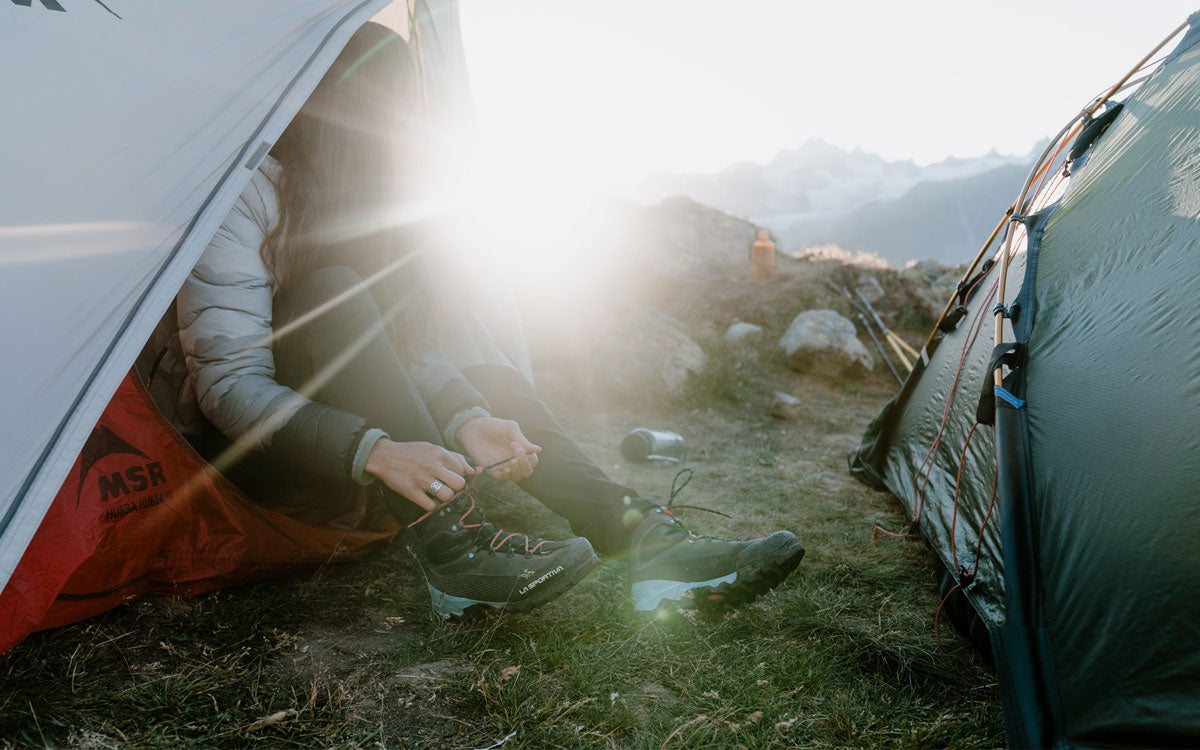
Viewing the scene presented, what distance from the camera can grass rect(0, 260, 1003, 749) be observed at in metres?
1.30

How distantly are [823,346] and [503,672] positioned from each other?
574 cm

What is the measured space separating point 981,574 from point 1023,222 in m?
1.33

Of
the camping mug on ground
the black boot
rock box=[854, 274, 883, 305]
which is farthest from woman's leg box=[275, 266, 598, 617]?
rock box=[854, 274, 883, 305]

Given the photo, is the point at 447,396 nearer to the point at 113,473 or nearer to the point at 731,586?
the point at 113,473

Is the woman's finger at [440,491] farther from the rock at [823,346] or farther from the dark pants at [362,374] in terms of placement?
the rock at [823,346]

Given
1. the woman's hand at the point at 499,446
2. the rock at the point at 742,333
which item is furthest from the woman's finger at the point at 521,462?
the rock at the point at 742,333

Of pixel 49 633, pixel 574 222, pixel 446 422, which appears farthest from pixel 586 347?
pixel 574 222

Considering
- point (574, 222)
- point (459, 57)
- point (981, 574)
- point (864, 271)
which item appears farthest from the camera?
point (574, 222)

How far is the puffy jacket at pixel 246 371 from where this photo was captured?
1.58m

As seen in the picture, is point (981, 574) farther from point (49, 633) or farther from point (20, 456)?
point (49, 633)

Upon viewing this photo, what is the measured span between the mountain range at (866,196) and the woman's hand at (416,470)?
66.0 meters

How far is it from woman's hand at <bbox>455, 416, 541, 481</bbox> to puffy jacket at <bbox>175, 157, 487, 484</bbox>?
335mm

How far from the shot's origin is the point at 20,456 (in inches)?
42.8

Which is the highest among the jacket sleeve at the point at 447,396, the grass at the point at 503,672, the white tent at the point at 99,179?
the white tent at the point at 99,179
